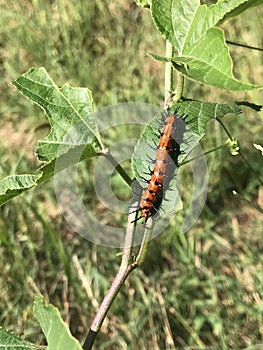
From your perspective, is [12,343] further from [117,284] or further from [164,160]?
[164,160]

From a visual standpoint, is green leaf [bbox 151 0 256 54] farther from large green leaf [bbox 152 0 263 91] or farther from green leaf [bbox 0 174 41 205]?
green leaf [bbox 0 174 41 205]

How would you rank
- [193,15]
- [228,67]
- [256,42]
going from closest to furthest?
[228,67], [193,15], [256,42]

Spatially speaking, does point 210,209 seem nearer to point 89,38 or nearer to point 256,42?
point 256,42

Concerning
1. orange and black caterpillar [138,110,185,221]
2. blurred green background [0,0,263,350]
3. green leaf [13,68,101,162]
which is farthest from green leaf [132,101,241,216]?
blurred green background [0,0,263,350]

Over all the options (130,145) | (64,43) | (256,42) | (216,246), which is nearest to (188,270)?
(216,246)

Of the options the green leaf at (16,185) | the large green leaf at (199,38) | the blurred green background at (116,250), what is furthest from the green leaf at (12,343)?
the blurred green background at (116,250)
